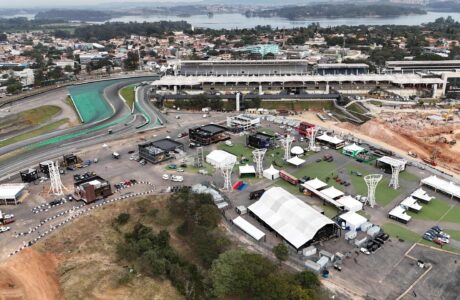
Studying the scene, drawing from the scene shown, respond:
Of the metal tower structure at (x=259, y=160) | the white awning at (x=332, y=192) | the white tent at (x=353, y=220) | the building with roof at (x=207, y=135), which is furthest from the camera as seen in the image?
the building with roof at (x=207, y=135)

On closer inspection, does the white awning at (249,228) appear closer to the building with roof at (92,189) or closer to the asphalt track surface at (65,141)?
the building with roof at (92,189)

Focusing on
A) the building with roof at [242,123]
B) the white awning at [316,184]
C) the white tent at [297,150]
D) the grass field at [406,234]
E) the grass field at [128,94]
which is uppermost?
the grass field at [128,94]

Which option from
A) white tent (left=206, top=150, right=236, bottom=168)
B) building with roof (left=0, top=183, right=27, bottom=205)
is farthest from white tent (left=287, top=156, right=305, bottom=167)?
building with roof (left=0, top=183, right=27, bottom=205)

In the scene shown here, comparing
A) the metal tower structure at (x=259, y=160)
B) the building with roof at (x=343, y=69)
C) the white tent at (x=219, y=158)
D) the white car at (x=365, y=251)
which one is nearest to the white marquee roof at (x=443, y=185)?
the white car at (x=365, y=251)

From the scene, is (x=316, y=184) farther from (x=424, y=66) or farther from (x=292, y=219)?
(x=424, y=66)

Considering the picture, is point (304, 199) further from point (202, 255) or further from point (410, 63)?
point (410, 63)

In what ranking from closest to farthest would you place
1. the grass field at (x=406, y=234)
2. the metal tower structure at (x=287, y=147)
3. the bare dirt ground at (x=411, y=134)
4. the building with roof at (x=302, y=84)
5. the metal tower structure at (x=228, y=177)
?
the grass field at (x=406, y=234) < the metal tower structure at (x=228, y=177) < the metal tower structure at (x=287, y=147) < the bare dirt ground at (x=411, y=134) < the building with roof at (x=302, y=84)

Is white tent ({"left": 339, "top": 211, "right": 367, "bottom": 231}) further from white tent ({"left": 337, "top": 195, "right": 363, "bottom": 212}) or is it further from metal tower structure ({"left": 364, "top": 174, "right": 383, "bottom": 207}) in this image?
metal tower structure ({"left": 364, "top": 174, "right": 383, "bottom": 207})
